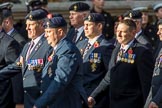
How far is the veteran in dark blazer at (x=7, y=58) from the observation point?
9305 millimetres

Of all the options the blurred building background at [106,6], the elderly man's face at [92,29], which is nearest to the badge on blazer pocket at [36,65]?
the elderly man's face at [92,29]

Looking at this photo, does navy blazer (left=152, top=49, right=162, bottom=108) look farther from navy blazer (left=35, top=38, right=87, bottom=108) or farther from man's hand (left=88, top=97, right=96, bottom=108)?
man's hand (left=88, top=97, right=96, bottom=108)

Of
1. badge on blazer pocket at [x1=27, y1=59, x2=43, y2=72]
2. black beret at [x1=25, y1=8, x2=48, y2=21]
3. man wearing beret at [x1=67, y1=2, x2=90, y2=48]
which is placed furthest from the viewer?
man wearing beret at [x1=67, y1=2, x2=90, y2=48]

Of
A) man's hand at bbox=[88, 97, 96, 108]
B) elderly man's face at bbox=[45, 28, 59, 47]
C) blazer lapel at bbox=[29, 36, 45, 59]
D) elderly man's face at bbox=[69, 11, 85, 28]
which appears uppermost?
elderly man's face at bbox=[45, 28, 59, 47]

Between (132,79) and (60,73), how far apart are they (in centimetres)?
148

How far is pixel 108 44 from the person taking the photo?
978 cm

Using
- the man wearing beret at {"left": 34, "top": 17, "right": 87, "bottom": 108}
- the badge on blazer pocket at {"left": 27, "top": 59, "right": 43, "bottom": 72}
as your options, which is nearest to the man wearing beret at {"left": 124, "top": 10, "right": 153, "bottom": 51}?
the badge on blazer pocket at {"left": 27, "top": 59, "right": 43, "bottom": 72}

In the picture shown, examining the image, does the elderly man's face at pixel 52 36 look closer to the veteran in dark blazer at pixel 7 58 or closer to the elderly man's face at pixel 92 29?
the veteran in dark blazer at pixel 7 58

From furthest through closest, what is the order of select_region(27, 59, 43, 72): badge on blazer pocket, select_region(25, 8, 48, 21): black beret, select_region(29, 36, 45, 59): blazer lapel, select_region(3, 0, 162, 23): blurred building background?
select_region(3, 0, 162, 23): blurred building background
select_region(25, 8, 48, 21): black beret
select_region(29, 36, 45, 59): blazer lapel
select_region(27, 59, 43, 72): badge on blazer pocket

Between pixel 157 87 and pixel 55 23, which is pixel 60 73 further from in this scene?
pixel 157 87

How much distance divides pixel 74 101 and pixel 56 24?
2.85 feet

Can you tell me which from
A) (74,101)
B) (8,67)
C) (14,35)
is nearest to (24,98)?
(8,67)

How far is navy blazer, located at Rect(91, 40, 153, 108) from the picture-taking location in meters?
8.75

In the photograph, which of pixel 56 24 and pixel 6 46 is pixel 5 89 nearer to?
pixel 6 46
